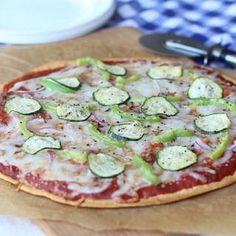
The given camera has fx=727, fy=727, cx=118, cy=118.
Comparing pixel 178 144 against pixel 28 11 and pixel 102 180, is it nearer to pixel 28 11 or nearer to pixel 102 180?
pixel 102 180

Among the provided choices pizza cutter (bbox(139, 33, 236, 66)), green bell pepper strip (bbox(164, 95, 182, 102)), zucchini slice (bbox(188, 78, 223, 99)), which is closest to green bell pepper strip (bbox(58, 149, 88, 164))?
green bell pepper strip (bbox(164, 95, 182, 102))

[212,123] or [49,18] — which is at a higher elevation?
[212,123]

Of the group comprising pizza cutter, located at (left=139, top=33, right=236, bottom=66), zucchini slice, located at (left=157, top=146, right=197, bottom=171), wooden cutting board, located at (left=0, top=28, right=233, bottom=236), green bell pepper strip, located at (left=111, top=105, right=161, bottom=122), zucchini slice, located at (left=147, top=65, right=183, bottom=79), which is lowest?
wooden cutting board, located at (left=0, top=28, right=233, bottom=236)

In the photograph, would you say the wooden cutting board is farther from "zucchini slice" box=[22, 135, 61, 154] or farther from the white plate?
"zucchini slice" box=[22, 135, 61, 154]

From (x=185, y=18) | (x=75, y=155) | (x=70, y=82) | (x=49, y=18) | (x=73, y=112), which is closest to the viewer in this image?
(x=75, y=155)

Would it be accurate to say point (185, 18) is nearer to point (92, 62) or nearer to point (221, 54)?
point (221, 54)

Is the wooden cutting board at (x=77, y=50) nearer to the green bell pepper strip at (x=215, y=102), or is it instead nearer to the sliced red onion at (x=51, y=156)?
the green bell pepper strip at (x=215, y=102)

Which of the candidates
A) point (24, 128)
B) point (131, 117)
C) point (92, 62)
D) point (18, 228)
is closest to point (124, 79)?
point (92, 62)
